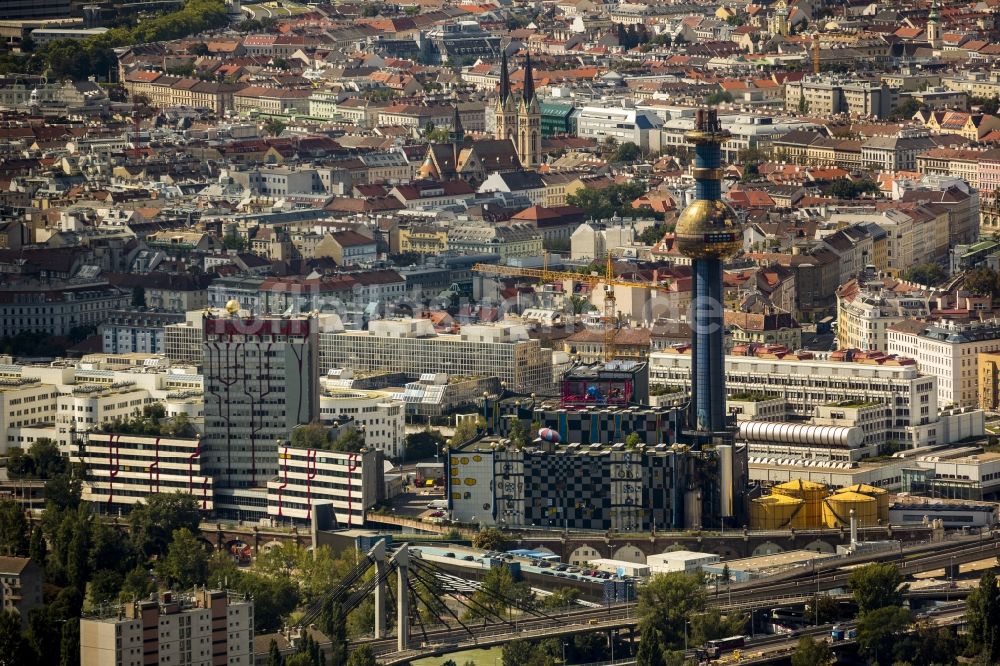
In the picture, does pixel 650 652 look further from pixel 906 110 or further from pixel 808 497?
pixel 906 110

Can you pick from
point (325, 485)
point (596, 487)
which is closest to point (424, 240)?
point (325, 485)

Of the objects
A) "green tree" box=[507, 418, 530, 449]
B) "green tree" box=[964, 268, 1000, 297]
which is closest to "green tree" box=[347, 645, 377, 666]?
"green tree" box=[507, 418, 530, 449]

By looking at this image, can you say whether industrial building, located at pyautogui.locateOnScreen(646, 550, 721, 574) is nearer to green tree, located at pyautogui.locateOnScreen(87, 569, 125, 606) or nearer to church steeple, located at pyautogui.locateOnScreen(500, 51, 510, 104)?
green tree, located at pyautogui.locateOnScreen(87, 569, 125, 606)

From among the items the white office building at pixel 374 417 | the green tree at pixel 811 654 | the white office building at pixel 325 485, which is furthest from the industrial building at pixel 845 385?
the green tree at pixel 811 654

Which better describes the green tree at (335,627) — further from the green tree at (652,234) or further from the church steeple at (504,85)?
the church steeple at (504,85)

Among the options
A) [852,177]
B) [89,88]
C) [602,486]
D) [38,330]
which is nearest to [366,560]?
[602,486]

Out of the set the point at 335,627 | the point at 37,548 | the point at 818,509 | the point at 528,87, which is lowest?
the point at 335,627
